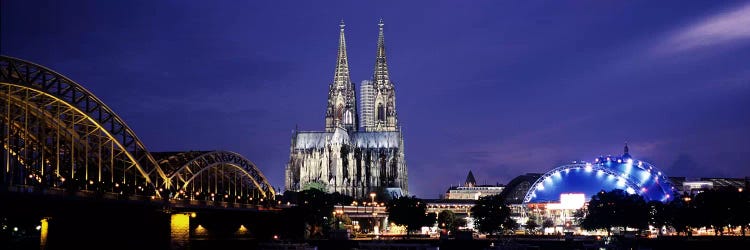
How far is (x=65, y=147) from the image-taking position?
10812 centimetres

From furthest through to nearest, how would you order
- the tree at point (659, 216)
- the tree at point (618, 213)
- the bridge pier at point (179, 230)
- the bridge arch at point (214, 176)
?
the tree at point (659, 216) → the tree at point (618, 213) → the bridge arch at point (214, 176) → the bridge pier at point (179, 230)

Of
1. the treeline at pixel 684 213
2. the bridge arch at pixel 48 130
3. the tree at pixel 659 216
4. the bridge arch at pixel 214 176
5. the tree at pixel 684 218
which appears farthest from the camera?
the tree at pixel 659 216

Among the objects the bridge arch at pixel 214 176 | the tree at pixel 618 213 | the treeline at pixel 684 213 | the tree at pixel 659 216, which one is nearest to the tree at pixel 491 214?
the tree at pixel 618 213

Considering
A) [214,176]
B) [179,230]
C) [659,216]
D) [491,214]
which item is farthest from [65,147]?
[659,216]

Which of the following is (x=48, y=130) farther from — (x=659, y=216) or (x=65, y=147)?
(x=659, y=216)

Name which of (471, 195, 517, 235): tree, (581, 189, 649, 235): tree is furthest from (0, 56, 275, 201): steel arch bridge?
(581, 189, 649, 235): tree

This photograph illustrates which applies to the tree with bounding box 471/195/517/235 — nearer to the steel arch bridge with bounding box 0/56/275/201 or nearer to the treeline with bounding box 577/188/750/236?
the treeline with bounding box 577/188/750/236

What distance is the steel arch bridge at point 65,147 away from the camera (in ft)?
301

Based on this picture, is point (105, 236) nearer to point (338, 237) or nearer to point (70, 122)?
point (70, 122)

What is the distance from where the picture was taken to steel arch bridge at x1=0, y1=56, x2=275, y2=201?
91.8 meters

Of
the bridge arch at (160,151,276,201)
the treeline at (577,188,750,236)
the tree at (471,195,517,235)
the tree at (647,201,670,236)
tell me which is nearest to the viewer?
the bridge arch at (160,151,276,201)

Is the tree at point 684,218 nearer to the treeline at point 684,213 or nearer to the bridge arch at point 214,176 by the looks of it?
the treeline at point 684,213

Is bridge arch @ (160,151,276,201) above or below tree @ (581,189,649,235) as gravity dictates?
above

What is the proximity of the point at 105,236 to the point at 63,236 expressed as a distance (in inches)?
203
